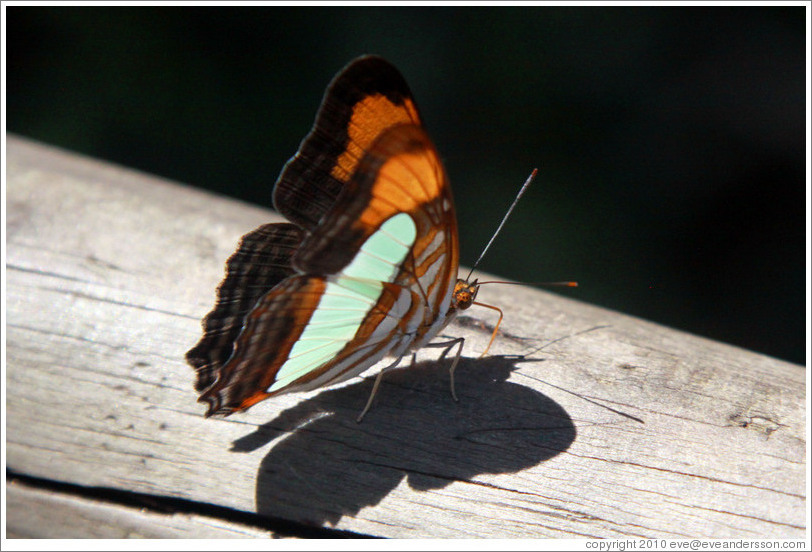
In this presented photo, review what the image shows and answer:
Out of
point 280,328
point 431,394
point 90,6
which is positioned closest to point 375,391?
point 431,394

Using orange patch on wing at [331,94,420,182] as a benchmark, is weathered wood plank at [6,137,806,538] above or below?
below

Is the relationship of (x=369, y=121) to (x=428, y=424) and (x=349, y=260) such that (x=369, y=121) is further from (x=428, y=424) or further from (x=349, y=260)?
(x=428, y=424)

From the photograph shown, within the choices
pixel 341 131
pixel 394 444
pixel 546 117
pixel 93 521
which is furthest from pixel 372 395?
pixel 546 117

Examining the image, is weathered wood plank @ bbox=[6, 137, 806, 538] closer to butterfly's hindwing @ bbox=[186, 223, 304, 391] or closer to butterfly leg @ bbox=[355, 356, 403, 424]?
butterfly leg @ bbox=[355, 356, 403, 424]

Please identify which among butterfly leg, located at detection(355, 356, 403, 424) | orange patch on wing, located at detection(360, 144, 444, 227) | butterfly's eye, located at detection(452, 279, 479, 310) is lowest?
butterfly leg, located at detection(355, 356, 403, 424)

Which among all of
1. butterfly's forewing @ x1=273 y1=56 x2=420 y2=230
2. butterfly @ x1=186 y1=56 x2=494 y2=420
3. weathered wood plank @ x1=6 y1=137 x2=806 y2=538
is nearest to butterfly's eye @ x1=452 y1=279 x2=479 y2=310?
butterfly @ x1=186 y1=56 x2=494 y2=420

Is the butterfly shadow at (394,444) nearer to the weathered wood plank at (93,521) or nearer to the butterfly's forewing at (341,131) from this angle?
the weathered wood plank at (93,521)

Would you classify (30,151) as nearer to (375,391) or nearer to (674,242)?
(375,391)

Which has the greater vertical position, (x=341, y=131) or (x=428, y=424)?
(x=341, y=131)

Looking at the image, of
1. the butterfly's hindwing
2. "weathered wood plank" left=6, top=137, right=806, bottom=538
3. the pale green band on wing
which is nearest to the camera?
"weathered wood plank" left=6, top=137, right=806, bottom=538
